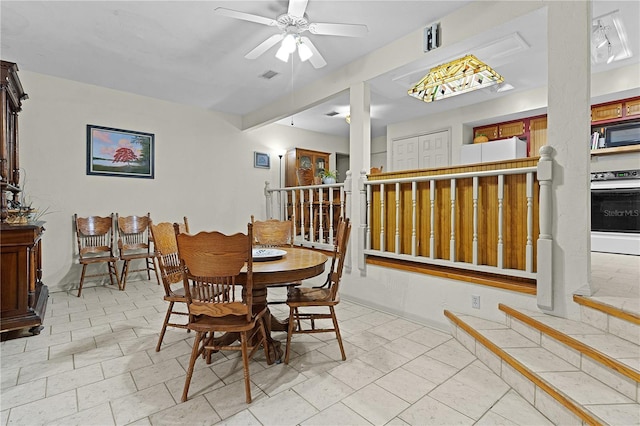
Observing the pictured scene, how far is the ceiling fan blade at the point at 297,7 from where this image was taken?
239 cm

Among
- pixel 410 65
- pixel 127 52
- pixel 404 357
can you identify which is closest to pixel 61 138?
pixel 127 52

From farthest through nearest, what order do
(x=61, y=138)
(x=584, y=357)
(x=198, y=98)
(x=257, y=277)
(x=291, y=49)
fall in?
(x=198, y=98) < (x=61, y=138) < (x=291, y=49) < (x=257, y=277) < (x=584, y=357)

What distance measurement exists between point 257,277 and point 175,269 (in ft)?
3.50

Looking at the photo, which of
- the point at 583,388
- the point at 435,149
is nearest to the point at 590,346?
the point at 583,388

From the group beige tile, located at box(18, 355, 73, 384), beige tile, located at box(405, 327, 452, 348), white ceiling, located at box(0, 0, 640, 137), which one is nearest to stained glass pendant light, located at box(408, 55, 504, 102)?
white ceiling, located at box(0, 0, 640, 137)

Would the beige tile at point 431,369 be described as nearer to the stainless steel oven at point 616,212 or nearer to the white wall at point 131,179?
the stainless steel oven at point 616,212

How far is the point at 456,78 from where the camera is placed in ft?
12.0

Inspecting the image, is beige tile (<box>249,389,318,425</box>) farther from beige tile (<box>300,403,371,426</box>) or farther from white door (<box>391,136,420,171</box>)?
white door (<box>391,136,420,171</box>)

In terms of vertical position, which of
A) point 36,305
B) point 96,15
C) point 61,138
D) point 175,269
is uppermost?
point 96,15

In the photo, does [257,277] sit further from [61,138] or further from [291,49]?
[61,138]

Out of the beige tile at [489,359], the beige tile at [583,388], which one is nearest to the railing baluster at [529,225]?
the beige tile at [489,359]

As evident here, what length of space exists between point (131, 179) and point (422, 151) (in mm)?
5150

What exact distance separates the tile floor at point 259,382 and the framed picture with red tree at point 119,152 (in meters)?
2.50

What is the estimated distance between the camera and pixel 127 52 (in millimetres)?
3576
